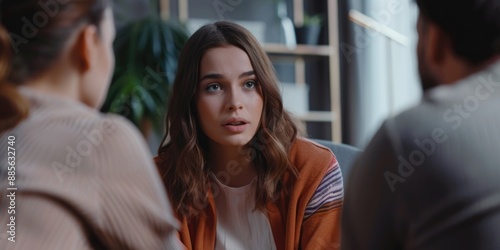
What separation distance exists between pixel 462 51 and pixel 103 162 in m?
0.40

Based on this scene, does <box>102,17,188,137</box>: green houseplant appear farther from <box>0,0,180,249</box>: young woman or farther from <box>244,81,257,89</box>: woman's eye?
<box>0,0,180,249</box>: young woman

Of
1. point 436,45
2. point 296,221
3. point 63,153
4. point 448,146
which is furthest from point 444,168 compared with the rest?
→ point 296,221

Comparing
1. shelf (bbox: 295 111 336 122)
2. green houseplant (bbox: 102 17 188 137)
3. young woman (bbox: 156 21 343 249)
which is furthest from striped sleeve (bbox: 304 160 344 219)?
shelf (bbox: 295 111 336 122)

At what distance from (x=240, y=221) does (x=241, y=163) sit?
149 millimetres

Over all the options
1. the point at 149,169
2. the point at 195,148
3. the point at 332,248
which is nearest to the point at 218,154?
the point at 195,148

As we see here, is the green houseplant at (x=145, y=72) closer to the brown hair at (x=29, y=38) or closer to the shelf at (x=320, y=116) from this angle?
the shelf at (x=320, y=116)

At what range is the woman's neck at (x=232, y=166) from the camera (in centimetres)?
191

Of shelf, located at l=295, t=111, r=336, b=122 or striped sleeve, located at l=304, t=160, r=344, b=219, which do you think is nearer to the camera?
striped sleeve, located at l=304, t=160, r=344, b=219

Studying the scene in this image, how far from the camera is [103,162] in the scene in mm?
817

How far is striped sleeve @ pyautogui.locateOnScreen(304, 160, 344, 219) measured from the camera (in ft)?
5.93

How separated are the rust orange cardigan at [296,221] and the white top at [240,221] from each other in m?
0.03

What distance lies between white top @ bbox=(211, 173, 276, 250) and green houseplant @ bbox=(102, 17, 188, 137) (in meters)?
1.77

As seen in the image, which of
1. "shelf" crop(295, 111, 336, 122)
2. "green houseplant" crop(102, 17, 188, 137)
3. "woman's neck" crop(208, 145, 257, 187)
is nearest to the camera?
"woman's neck" crop(208, 145, 257, 187)

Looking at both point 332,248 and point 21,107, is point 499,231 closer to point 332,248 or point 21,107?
point 21,107
